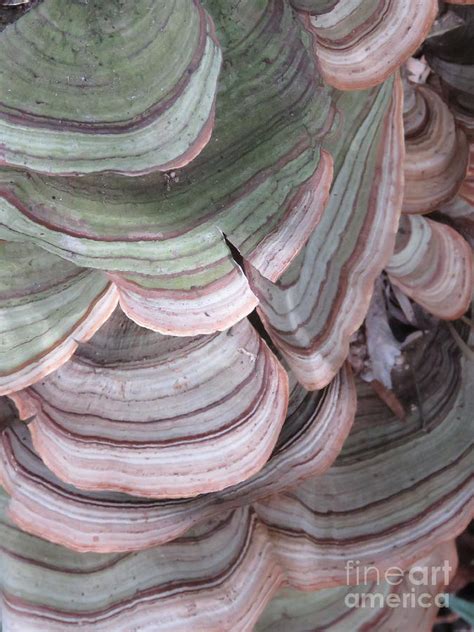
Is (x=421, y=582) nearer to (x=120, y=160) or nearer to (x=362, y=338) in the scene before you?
(x=362, y=338)

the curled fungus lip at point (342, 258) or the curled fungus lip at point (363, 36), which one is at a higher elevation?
the curled fungus lip at point (363, 36)

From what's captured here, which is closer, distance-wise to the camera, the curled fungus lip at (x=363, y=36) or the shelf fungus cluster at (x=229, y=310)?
the shelf fungus cluster at (x=229, y=310)

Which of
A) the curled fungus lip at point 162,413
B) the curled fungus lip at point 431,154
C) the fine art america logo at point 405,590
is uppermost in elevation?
the curled fungus lip at point 431,154

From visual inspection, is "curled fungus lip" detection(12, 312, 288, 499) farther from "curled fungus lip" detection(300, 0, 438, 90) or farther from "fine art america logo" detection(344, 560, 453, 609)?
→ "fine art america logo" detection(344, 560, 453, 609)


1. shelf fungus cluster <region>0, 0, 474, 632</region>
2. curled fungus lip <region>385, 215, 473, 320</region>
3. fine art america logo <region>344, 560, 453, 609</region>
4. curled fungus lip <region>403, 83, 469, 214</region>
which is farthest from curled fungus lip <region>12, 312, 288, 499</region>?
fine art america logo <region>344, 560, 453, 609</region>

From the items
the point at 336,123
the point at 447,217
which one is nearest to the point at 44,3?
the point at 336,123

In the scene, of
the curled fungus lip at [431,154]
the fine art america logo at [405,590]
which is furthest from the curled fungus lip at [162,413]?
the fine art america logo at [405,590]

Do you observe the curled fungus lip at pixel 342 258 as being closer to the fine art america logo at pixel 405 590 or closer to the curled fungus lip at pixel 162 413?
the curled fungus lip at pixel 162 413
